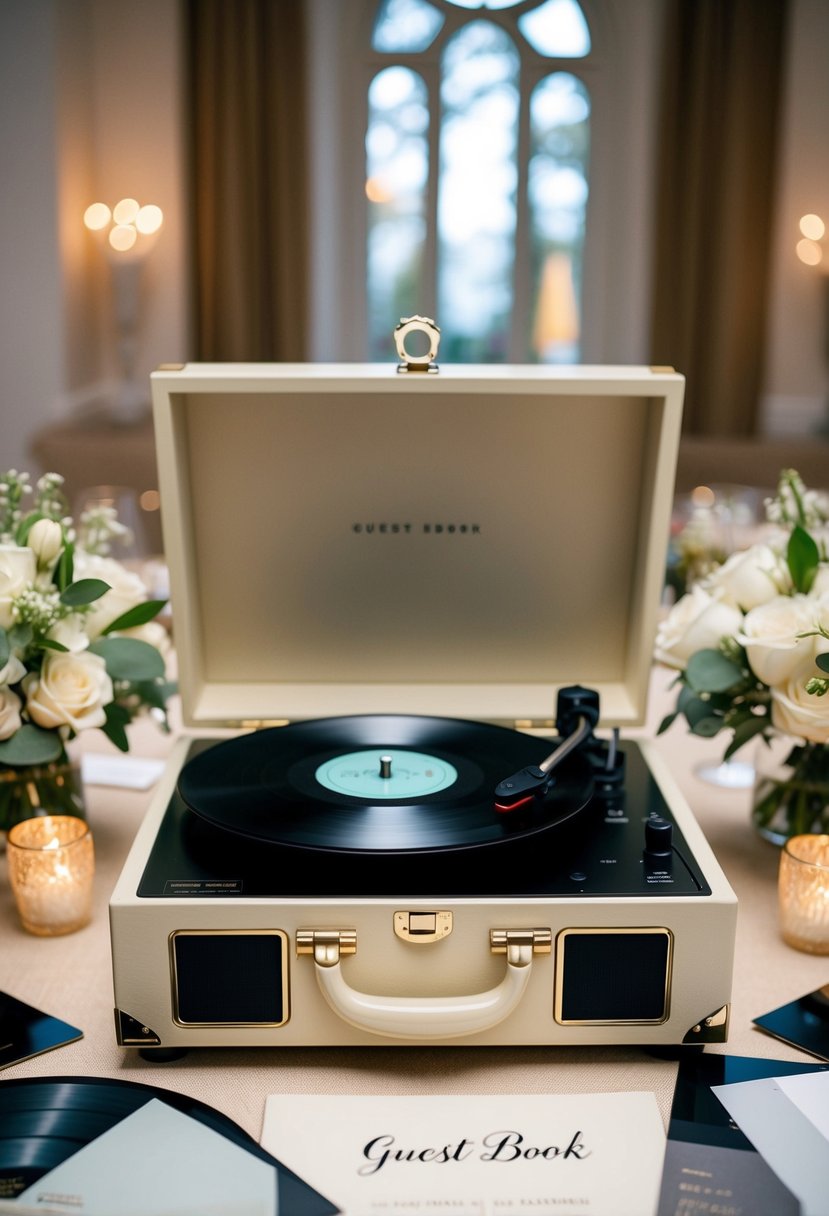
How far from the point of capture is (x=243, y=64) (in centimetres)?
424

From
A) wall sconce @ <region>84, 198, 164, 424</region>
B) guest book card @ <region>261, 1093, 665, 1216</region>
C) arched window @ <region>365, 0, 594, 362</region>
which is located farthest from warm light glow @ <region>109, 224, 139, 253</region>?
guest book card @ <region>261, 1093, 665, 1216</region>

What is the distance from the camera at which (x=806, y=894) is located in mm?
946

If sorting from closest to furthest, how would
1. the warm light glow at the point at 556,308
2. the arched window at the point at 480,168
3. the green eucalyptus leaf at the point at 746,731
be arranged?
the green eucalyptus leaf at the point at 746,731 < the arched window at the point at 480,168 < the warm light glow at the point at 556,308

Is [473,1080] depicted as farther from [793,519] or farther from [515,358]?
[515,358]

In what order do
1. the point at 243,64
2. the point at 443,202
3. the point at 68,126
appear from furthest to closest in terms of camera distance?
the point at 443,202 → the point at 243,64 → the point at 68,126

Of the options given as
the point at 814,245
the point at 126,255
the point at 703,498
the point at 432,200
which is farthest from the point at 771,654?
the point at 432,200

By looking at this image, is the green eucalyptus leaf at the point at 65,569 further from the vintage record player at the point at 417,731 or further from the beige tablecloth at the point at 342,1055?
the beige tablecloth at the point at 342,1055

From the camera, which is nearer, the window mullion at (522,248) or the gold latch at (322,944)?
the gold latch at (322,944)

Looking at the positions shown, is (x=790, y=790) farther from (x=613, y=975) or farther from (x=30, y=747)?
(x=30, y=747)

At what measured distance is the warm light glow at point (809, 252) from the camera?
437 centimetres

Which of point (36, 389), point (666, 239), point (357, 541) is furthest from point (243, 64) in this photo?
point (357, 541)

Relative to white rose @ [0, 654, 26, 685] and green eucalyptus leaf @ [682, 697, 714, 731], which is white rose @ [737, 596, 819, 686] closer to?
green eucalyptus leaf @ [682, 697, 714, 731]

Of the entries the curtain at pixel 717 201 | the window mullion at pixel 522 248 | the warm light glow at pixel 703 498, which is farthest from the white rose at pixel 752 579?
the window mullion at pixel 522 248

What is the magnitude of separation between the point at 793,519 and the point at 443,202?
154 inches
